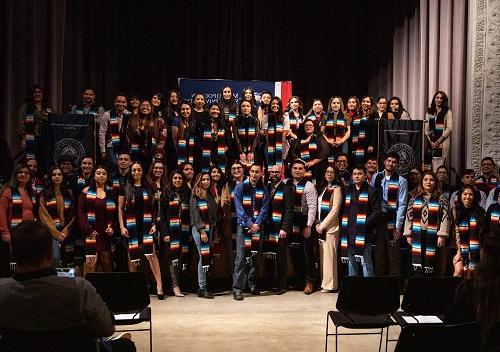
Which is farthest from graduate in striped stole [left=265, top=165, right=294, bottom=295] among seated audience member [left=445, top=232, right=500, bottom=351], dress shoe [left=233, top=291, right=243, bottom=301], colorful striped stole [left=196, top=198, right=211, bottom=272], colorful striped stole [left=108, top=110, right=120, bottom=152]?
seated audience member [left=445, top=232, right=500, bottom=351]

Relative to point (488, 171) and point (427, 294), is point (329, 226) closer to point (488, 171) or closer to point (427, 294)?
point (488, 171)

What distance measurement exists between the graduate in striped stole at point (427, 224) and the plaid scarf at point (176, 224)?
2.58 m

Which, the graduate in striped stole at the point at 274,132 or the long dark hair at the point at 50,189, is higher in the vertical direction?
the graduate in striped stole at the point at 274,132

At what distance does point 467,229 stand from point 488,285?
3338 mm

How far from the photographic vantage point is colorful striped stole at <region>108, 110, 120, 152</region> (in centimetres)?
752

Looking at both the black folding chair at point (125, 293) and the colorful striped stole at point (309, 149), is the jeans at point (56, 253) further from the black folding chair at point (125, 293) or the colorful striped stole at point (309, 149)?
the colorful striped stole at point (309, 149)

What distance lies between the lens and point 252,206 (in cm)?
675

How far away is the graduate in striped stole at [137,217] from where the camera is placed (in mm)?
6410

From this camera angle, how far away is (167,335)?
16.8ft

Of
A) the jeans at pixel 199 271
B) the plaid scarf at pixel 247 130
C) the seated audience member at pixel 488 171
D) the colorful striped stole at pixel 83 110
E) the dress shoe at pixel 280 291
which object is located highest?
the colorful striped stole at pixel 83 110

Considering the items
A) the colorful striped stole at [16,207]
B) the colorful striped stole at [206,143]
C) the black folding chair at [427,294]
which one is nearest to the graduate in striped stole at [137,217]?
the colorful striped stole at [16,207]

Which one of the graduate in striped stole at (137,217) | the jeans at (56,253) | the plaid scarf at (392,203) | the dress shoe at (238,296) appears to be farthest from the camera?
the plaid scarf at (392,203)

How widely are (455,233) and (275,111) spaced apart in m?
2.88

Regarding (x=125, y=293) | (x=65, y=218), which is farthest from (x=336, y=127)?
(x=125, y=293)
